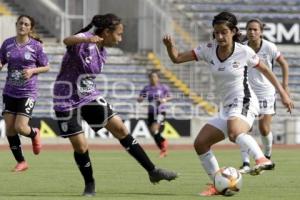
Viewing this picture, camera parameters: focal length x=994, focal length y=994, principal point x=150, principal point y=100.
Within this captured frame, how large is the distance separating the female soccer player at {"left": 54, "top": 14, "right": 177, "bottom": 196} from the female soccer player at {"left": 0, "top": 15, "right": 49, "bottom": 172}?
125 inches

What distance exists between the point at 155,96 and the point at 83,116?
1135cm

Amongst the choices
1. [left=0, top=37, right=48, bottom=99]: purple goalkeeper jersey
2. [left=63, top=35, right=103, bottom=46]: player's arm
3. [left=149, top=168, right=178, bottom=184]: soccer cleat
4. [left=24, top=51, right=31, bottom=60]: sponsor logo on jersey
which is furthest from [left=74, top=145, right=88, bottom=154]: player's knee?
[left=24, top=51, right=31, bottom=60]: sponsor logo on jersey

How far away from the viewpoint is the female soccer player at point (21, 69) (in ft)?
48.7

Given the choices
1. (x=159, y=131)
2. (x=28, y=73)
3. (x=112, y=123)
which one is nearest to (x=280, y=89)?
(x=112, y=123)

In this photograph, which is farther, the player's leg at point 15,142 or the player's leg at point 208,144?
the player's leg at point 15,142

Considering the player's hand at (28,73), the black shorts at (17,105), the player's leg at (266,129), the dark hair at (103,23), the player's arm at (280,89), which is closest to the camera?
the player's arm at (280,89)

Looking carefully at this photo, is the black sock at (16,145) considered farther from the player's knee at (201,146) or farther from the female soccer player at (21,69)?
the player's knee at (201,146)

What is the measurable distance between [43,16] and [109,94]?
416 cm

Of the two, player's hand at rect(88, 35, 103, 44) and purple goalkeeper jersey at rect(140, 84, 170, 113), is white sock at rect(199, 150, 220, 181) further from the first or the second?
purple goalkeeper jersey at rect(140, 84, 170, 113)

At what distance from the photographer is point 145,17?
30469mm

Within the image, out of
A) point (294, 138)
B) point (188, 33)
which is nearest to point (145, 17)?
point (188, 33)

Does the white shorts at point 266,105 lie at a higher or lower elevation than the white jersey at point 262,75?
lower

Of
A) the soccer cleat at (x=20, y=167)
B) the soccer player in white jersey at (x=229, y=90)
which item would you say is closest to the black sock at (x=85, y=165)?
the soccer player in white jersey at (x=229, y=90)

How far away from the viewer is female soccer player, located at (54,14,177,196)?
11297 mm
